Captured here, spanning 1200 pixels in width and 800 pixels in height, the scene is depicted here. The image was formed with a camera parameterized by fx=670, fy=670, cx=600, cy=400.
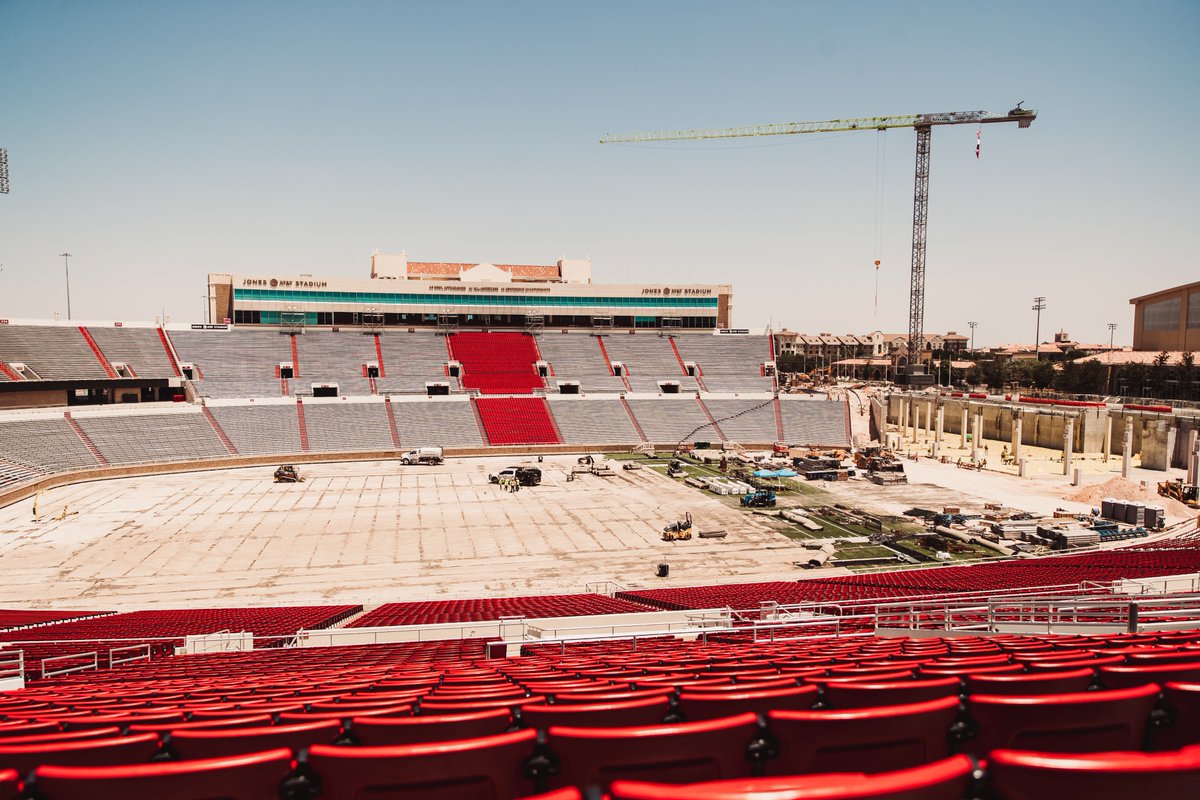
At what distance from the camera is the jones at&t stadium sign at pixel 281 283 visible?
64.9 metres

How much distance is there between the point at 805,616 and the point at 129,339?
62117mm

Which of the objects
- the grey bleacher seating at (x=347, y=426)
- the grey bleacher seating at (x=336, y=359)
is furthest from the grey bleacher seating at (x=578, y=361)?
the grey bleacher seating at (x=336, y=359)

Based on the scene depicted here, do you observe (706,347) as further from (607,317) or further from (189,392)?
(189,392)

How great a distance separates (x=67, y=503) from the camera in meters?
35.8

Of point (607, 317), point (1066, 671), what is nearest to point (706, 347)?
point (607, 317)

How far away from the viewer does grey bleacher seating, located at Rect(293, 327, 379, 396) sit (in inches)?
2338

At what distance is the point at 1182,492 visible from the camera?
124ft

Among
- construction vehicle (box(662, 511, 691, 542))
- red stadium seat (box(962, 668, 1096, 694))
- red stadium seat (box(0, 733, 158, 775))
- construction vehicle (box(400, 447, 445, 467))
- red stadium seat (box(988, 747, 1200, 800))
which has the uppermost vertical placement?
red stadium seat (box(988, 747, 1200, 800))

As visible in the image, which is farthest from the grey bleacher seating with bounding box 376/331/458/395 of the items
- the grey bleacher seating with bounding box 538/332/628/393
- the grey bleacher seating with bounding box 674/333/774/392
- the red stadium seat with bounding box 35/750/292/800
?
the red stadium seat with bounding box 35/750/292/800

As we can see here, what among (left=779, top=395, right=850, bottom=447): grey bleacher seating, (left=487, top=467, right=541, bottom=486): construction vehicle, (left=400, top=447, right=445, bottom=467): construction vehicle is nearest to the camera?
(left=487, top=467, right=541, bottom=486): construction vehicle

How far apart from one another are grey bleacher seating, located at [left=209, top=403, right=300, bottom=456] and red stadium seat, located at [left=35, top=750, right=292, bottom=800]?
5267 cm

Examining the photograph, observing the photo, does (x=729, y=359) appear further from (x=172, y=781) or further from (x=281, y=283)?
(x=172, y=781)

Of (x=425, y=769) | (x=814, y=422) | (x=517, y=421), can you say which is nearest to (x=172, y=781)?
(x=425, y=769)

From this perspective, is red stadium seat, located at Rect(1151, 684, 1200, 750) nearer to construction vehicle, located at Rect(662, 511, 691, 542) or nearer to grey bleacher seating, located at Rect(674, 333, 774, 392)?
construction vehicle, located at Rect(662, 511, 691, 542)
